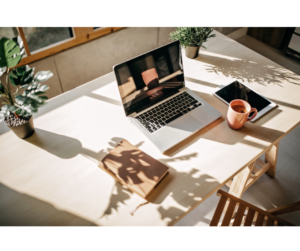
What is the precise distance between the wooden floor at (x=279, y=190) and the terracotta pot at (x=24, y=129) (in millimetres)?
1126

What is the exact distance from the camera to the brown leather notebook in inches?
37.7

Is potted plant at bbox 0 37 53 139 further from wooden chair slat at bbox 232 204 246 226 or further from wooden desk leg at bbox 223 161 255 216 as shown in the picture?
wooden desk leg at bbox 223 161 255 216

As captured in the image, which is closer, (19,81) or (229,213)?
(19,81)

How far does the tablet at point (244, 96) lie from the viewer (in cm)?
125

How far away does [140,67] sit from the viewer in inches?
44.1

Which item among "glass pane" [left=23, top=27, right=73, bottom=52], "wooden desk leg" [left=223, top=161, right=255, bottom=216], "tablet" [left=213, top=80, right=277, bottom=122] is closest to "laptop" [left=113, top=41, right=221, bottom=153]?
"tablet" [left=213, top=80, right=277, bottom=122]

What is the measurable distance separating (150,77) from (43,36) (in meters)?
2.78

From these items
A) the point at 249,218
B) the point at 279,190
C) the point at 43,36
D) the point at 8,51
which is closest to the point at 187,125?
the point at 249,218

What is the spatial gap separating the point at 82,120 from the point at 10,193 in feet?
1.46

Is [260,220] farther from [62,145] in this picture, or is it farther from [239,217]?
[62,145]

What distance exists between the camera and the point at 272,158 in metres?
1.66

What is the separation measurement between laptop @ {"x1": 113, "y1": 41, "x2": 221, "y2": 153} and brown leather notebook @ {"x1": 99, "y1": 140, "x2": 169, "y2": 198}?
9cm

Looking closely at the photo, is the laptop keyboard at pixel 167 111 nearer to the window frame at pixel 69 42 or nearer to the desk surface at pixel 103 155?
the desk surface at pixel 103 155
